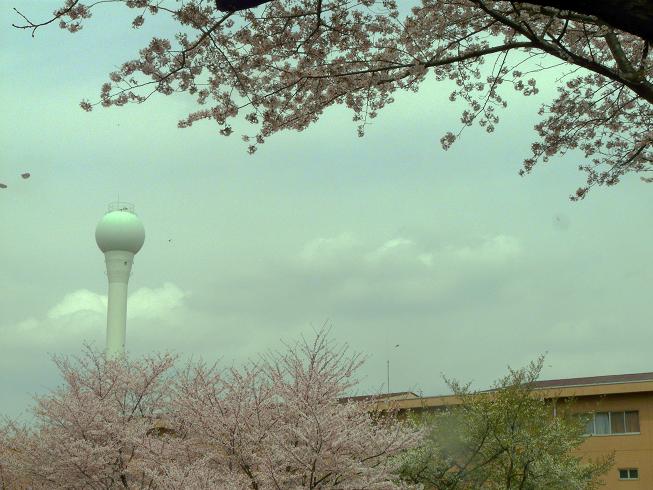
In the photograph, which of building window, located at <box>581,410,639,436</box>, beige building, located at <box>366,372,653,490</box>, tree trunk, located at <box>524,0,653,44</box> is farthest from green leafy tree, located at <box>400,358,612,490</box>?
tree trunk, located at <box>524,0,653,44</box>

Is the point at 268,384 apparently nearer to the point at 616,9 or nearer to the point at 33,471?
the point at 33,471

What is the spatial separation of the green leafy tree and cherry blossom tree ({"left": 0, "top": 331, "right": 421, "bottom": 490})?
1839mm

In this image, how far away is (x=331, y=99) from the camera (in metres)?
12.2

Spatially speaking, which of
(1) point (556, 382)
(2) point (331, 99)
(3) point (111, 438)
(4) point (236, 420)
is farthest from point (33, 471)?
(1) point (556, 382)

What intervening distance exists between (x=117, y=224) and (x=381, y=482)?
40.2 meters

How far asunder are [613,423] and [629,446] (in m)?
1.07

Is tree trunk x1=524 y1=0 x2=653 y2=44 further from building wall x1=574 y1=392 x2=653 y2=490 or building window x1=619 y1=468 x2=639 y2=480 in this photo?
building window x1=619 y1=468 x2=639 y2=480

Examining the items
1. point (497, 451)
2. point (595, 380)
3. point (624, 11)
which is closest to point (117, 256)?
point (595, 380)

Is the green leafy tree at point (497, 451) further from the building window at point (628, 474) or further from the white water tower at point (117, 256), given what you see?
the white water tower at point (117, 256)

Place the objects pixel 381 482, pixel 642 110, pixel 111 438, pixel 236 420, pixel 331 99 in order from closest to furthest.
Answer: pixel 331 99 → pixel 642 110 → pixel 381 482 → pixel 236 420 → pixel 111 438

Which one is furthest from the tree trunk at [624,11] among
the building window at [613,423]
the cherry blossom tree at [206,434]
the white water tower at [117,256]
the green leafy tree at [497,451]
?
the white water tower at [117,256]

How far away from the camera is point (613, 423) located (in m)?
35.8

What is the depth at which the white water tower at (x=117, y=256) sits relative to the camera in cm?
5356

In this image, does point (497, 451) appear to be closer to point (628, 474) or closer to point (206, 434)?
point (206, 434)
